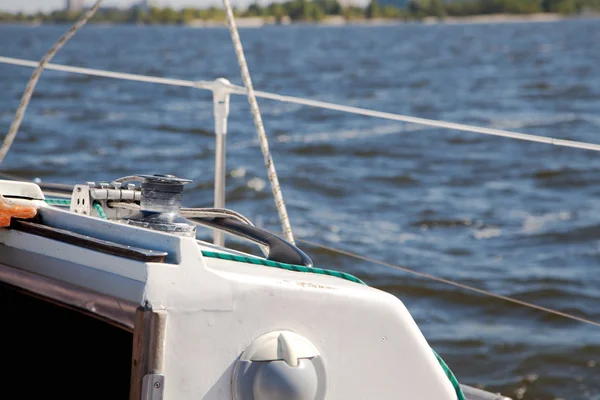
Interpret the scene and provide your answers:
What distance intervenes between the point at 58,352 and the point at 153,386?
15.7 inches

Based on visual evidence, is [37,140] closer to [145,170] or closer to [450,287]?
[145,170]

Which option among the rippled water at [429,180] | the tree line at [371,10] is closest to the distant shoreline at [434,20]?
the tree line at [371,10]

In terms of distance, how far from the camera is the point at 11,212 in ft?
4.30

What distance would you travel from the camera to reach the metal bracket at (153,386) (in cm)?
110

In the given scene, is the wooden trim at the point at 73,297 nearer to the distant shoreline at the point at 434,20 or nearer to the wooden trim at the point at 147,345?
the wooden trim at the point at 147,345

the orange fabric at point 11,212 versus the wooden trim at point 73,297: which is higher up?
the orange fabric at point 11,212

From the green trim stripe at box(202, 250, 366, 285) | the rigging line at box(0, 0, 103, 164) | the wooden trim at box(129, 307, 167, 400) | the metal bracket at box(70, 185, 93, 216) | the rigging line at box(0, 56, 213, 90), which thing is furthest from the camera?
the rigging line at box(0, 56, 213, 90)

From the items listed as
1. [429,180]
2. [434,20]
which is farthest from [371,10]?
[429,180]

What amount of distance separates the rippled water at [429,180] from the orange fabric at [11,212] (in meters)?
2.78

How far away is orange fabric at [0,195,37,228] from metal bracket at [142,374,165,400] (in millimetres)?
353

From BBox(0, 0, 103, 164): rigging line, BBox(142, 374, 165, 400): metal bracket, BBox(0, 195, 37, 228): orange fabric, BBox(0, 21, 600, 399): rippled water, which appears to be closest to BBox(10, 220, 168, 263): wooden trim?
BBox(0, 195, 37, 228): orange fabric

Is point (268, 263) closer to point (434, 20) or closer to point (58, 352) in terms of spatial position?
point (58, 352)

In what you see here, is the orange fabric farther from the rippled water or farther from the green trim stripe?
the rippled water

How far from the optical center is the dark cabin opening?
53.7 inches
